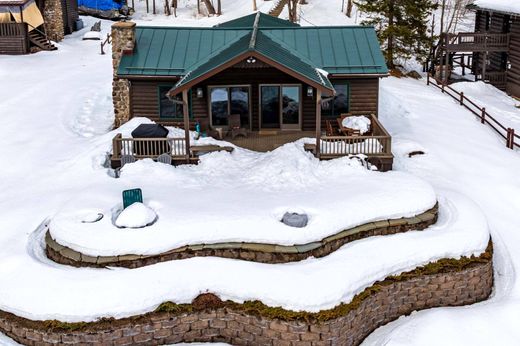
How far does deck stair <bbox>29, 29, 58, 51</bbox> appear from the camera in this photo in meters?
40.0

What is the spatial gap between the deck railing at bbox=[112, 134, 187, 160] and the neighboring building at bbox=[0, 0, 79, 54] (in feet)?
67.7

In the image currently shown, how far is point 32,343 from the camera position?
1419cm

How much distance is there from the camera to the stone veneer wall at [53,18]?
43.5 metres

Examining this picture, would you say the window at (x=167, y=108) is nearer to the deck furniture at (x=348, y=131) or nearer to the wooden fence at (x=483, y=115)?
the deck furniture at (x=348, y=131)

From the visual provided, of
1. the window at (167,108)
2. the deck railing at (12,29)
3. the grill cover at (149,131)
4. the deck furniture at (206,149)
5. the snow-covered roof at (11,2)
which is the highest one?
the snow-covered roof at (11,2)

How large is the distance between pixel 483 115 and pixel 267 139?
40.4 feet

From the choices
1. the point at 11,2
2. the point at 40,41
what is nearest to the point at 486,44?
the point at 40,41

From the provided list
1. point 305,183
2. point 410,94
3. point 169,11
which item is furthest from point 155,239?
point 169,11

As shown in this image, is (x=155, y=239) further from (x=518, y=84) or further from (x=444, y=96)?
(x=518, y=84)

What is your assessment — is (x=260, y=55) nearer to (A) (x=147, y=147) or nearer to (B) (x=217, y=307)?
(A) (x=147, y=147)

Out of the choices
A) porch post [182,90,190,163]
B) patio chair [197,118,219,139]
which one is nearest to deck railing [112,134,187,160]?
porch post [182,90,190,163]

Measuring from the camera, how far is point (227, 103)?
2348 cm

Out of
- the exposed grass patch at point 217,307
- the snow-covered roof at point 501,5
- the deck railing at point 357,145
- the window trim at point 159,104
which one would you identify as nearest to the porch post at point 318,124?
the deck railing at point 357,145

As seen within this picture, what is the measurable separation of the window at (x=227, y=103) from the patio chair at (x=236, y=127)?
0.86 feet
